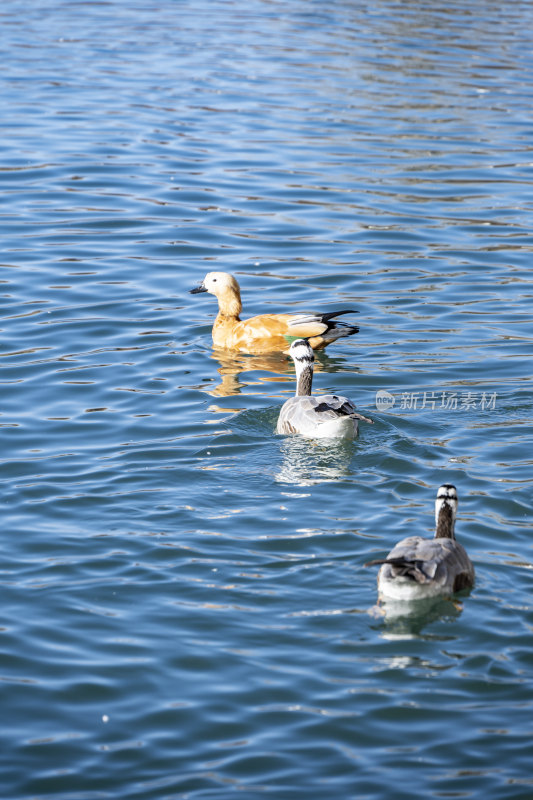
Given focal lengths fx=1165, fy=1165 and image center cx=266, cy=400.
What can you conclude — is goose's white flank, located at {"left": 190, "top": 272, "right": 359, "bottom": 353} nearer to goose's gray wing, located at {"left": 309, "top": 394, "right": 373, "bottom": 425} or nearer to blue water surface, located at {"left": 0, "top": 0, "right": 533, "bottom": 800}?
blue water surface, located at {"left": 0, "top": 0, "right": 533, "bottom": 800}

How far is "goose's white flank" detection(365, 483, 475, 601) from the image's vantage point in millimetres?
7152

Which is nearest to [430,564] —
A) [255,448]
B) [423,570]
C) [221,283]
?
[423,570]

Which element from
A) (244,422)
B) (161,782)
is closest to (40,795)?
(161,782)

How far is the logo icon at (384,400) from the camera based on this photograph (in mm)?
10946

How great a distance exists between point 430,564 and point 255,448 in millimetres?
3138

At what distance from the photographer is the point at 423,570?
718 cm

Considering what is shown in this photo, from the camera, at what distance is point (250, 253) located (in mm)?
16250

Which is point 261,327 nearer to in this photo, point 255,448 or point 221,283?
point 221,283

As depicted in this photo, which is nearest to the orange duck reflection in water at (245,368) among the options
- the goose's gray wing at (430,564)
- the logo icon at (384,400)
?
the logo icon at (384,400)

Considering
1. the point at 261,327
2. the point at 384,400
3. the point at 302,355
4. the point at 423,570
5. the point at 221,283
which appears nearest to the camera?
the point at 423,570

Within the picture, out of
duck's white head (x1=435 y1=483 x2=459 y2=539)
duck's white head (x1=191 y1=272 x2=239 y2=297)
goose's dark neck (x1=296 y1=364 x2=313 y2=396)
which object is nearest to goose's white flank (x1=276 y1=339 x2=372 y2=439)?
goose's dark neck (x1=296 y1=364 x2=313 y2=396)

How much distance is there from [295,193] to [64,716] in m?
13.3

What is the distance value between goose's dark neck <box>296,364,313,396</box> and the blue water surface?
16.7 inches

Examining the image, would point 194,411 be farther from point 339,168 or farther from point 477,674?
point 339,168
